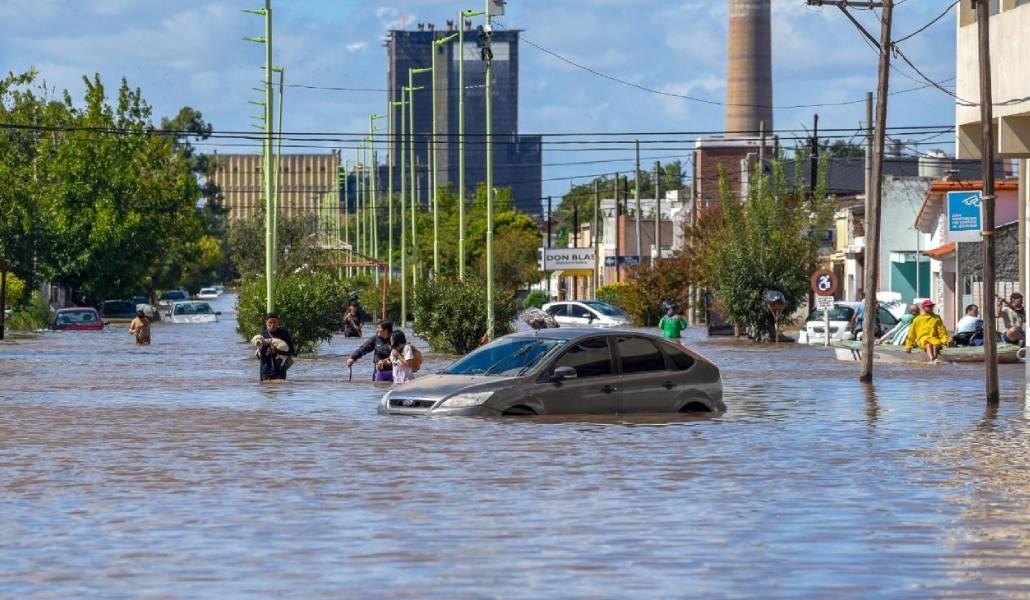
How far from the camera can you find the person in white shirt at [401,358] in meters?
31.4

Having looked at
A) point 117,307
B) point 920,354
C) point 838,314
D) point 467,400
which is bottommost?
point 920,354

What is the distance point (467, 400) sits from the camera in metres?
24.2

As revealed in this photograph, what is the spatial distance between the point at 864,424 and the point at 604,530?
41.4 feet

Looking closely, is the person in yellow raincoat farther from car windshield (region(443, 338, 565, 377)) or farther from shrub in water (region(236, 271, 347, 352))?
car windshield (region(443, 338, 565, 377))

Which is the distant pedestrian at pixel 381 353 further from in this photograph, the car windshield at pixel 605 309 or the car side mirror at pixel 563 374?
the car windshield at pixel 605 309

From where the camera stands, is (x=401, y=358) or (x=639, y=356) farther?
(x=401, y=358)

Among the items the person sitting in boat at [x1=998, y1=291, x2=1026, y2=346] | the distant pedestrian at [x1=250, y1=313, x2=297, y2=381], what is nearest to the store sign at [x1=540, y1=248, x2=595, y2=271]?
the person sitting in boat at [x1=998, y1=291, x2=1026, y2=346]

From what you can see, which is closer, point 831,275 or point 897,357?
point 897,357

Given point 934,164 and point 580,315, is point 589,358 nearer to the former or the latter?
point 580,315

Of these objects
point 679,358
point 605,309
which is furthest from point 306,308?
point 679,358

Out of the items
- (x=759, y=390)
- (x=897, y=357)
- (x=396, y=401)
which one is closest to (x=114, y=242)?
(x=897, y=357)

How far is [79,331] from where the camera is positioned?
77125 mm

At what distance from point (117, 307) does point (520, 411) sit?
259 ft

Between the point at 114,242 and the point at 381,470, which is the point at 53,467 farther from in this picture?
the point at 114,242
